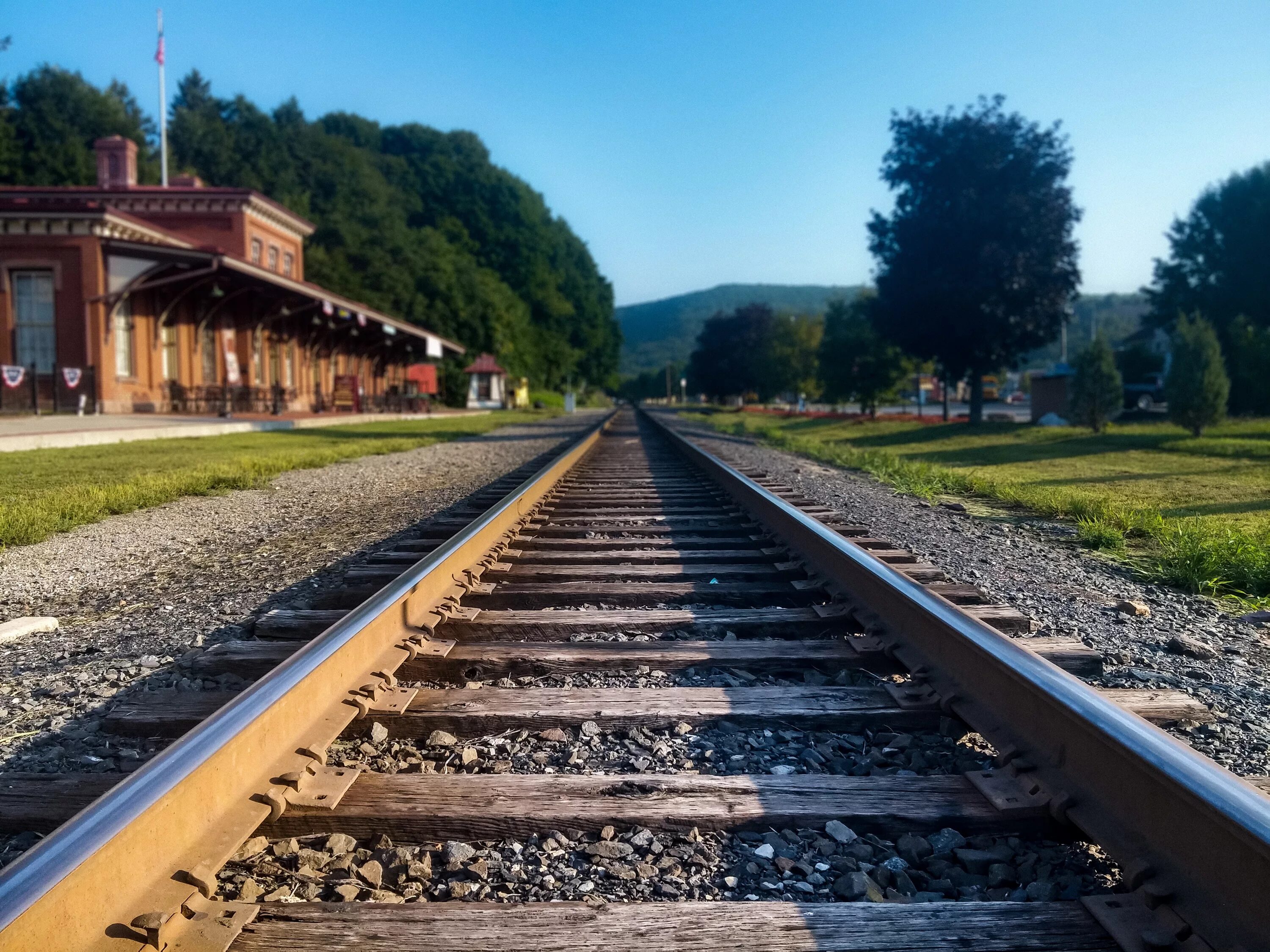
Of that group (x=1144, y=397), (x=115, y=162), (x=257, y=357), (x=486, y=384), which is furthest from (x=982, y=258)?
(x=486, y=384)

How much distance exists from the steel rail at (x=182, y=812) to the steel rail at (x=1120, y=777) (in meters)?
1.58

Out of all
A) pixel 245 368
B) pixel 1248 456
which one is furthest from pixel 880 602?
pixel 245 368

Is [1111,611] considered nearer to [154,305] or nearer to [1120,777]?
[1120,777]

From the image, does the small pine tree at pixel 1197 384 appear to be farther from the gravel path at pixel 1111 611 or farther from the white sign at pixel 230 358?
the white sign at pixel 230 358

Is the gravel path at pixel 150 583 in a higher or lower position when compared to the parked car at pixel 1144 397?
lower

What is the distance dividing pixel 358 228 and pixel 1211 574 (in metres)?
57.7

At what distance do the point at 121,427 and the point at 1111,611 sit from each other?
1755 cm

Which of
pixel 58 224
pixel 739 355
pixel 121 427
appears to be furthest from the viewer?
pixel 739 355

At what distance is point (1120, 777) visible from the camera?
1.82 meters

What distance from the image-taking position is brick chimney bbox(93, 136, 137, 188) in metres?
32.4

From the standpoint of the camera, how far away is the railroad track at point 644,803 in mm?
1505

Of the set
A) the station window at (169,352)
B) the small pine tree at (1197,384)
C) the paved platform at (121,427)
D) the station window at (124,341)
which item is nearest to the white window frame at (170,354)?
the station window at (169,352)

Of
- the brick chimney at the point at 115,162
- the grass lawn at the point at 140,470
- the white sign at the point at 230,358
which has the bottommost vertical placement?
the grass lawn at the point at 140,470

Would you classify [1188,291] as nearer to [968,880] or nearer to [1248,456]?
[1248,456]
